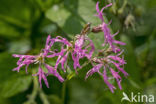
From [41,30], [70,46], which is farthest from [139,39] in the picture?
[70,46]

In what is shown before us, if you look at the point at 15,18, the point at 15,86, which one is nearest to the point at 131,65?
the point at 15,86

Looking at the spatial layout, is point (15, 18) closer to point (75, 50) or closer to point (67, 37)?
point (67, 37)

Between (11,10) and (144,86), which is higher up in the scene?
(11,10)

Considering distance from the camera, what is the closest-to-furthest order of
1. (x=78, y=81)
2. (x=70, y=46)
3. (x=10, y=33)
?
(x=70, y=46) → (x=10, y=33) → (x=78, y=81)

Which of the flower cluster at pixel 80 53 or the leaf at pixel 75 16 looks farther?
the leaf at pixel 75 16

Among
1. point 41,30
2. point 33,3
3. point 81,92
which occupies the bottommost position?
point 81,92

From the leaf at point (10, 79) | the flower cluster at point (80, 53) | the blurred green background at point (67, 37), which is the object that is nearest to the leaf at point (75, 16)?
the blurred green background at point (67, 37)

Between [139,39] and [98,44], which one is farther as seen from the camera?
[139,39]

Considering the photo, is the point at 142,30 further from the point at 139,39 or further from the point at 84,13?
the point at 84,13

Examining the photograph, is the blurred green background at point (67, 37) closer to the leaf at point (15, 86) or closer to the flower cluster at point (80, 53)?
the leaf at point (15, 86)
